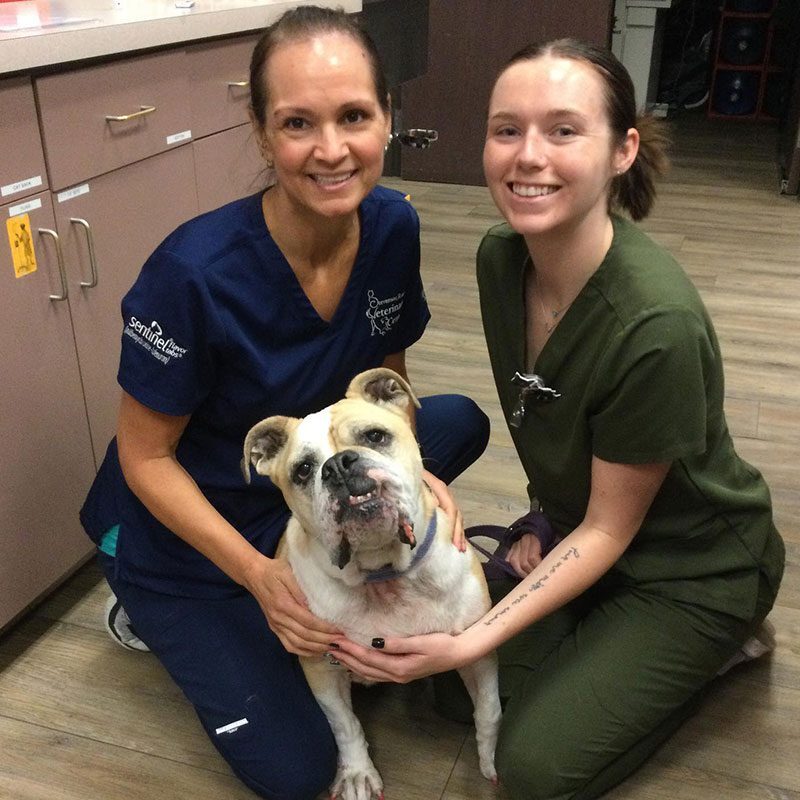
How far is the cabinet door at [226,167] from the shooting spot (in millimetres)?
2031

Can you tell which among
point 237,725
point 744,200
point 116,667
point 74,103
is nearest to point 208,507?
point 237,725

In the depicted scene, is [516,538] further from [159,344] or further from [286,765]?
[159,344]

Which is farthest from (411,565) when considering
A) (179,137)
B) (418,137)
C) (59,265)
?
(418,137)

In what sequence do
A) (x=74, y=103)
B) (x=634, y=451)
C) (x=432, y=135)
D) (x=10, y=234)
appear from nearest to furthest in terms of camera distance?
1. (x=634, y=451)
2. (x=10, y=234)
3. (x=74, y=103)
4. (x=432, y=135)

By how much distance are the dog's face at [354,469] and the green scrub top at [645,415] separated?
0.24 metres

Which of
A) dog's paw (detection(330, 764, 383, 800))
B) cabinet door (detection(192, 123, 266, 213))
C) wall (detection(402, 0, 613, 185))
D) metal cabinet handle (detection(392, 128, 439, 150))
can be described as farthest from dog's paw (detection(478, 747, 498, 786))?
wall (detection(402, 0, 613, 185))

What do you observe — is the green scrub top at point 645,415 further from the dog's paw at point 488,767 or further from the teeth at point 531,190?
the dog's paw at point 488,767

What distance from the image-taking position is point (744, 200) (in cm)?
441

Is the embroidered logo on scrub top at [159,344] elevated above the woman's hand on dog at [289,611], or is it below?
above

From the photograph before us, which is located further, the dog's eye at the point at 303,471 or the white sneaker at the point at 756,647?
the white sneaker at the point at 756,647

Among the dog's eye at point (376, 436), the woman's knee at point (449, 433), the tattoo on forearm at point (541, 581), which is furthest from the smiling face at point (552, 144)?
the woman's knee at point (449, 433)

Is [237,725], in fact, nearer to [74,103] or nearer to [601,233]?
[601,233]

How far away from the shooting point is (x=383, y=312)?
147 cm

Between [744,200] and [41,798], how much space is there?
13.4 feet
